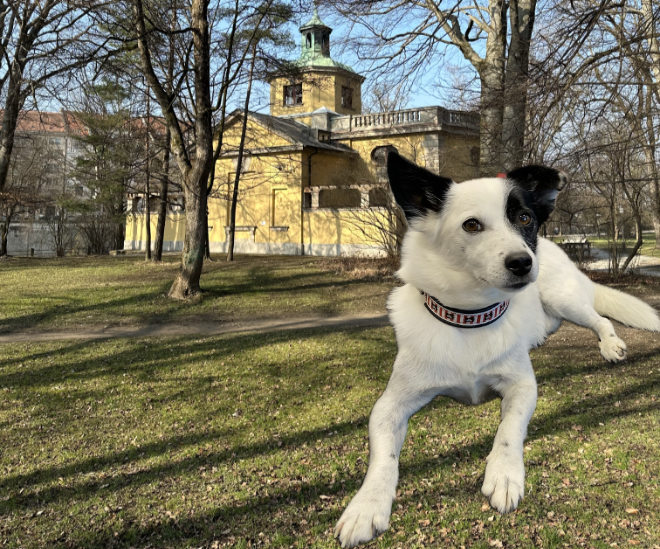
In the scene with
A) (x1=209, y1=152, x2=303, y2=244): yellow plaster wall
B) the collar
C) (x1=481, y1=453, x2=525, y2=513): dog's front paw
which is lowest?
(x1=481, y1=453, x2=525, y2=513): dog's front paw

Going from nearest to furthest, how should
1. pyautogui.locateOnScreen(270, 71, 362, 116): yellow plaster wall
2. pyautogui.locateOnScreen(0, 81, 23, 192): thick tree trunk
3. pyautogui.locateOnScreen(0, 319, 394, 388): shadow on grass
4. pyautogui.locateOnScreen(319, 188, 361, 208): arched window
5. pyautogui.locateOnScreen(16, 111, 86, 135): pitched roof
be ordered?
pyautogui.locateOnScreen(0, 319, 394, 388): shadow on grass < pyautogui.locateOnScreen(16, 111, 86, 135): pitched roof < pyautogui.locateOnScreen(0, 81, 23, 192): thick tree trunk < pyautogui.locateOnScreen(319, 188, 361, 208): arched window < pyautogui.locateOnScreen(270, 71, 362, 116): yellow plaster wall

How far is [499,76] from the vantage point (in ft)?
11.2

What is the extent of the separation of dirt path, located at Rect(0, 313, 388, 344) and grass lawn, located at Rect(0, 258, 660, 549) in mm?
3382

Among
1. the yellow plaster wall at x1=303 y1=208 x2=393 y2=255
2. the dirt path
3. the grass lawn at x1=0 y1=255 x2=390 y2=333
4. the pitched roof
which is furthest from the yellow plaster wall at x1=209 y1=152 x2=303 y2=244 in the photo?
the dirt path

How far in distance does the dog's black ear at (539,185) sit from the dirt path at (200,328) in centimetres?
1270

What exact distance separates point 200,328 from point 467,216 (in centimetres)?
1435

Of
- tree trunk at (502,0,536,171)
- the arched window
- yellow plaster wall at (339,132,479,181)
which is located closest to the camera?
tree trunk at (502,0,536,171)

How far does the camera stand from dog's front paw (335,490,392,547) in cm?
117

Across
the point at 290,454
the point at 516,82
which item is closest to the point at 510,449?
the point at 516,82

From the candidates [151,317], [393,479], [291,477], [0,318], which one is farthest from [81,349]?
[393,479]

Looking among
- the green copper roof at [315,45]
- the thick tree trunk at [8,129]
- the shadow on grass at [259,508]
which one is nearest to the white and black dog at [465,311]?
the shadow on grass at [259,508]

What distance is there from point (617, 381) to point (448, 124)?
33317 mm

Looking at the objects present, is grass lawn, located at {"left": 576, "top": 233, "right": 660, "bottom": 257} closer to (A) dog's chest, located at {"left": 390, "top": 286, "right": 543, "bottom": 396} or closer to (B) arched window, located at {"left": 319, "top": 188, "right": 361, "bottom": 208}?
(A) dog's chest, located at {"left": 390, "top": 286, "right": 543, "bottom": 396}

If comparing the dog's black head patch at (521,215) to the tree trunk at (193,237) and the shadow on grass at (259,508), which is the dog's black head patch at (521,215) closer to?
the shadow on grass at (259,508)
